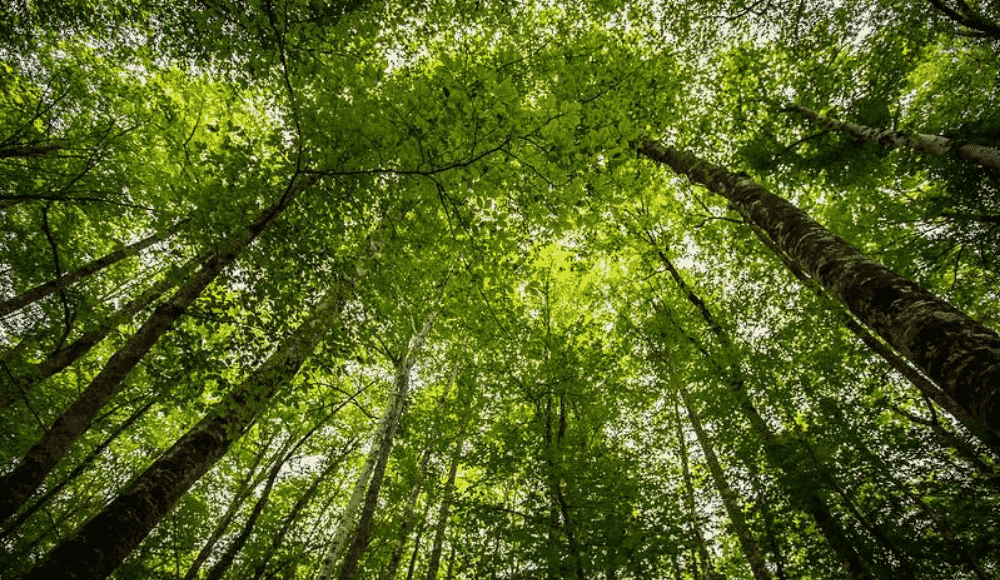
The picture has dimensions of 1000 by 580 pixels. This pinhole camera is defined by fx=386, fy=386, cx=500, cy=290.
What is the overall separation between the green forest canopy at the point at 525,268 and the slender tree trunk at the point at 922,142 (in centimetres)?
10

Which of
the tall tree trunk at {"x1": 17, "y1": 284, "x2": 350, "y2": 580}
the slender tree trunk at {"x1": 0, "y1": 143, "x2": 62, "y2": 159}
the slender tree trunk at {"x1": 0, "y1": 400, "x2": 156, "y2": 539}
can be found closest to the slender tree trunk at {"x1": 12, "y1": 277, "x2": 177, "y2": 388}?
the slender tree trunk at {"x1": 0, "y1": 400, "x2": 156, "y2": 539}

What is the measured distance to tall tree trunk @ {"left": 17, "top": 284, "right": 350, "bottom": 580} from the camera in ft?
9.61

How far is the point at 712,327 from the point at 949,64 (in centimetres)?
906

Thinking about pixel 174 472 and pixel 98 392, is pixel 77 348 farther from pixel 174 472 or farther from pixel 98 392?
pixel 174 472

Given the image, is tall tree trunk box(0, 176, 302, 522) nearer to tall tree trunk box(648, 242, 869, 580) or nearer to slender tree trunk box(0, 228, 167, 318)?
slender tree trunk box(0, 228, 167, 318)

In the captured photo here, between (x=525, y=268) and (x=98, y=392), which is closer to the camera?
(x=98, y=392)

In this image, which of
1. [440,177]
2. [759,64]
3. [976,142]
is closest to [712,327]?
[976,142]

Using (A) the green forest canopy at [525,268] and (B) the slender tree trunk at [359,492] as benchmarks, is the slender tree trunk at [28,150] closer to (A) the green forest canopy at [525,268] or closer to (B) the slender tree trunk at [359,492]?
(A) the green forest canopy at [525,268]

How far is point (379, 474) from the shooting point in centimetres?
714

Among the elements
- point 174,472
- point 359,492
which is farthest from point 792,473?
point 174,472

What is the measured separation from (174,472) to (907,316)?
6.25 meters

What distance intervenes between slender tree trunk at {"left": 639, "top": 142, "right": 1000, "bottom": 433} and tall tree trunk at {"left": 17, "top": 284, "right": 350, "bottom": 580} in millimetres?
4959

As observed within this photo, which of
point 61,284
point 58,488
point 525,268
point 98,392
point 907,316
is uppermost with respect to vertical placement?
point 525,268

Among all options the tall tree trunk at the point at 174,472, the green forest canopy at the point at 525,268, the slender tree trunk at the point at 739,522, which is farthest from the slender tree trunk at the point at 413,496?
the slender tree trunk at the point at 739,522
